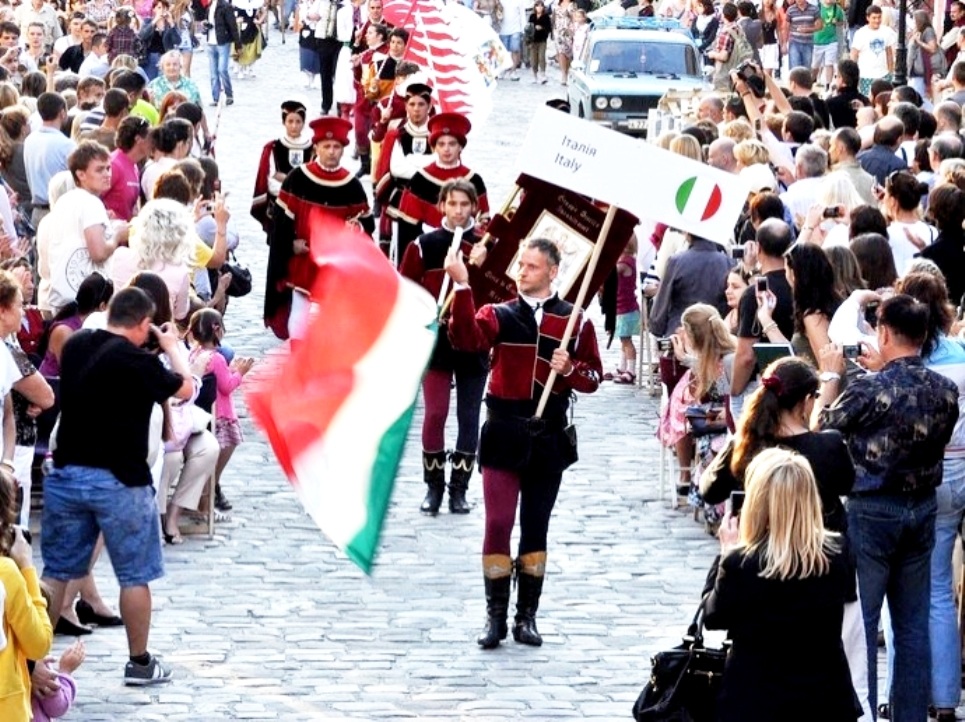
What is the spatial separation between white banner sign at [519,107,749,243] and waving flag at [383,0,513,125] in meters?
6.81

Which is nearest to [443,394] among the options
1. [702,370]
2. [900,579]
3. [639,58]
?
[702,370]

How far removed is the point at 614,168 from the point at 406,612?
2.54m

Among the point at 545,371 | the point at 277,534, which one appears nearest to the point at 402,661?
the point at 545,371

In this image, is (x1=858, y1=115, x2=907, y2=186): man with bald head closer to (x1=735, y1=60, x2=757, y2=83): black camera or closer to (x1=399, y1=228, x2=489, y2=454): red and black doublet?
(x1=735, y1=60, x2=757, y2=83): black camera

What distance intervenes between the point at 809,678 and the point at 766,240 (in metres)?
4.50

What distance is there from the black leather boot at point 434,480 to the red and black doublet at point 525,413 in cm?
254

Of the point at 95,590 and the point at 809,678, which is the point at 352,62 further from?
the point at 809,678

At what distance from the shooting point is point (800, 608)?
737 centimetres

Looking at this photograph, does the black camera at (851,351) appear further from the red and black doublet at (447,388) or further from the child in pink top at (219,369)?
the child in pink top at (219,369)

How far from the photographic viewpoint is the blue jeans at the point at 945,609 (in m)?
9.51

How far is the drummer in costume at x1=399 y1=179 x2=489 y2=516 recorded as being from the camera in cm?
1298

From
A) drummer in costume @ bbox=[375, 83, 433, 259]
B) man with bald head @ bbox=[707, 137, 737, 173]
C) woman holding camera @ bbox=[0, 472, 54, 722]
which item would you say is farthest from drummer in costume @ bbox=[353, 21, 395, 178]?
woman holding camera @ bbox=[0, 472, 54, 722]

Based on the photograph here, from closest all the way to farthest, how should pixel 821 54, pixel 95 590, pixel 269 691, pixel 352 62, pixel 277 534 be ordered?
pixel 269 691 → pixel 95 590 → pixel 277 534 → pixel 352 62 → pixel 821 54

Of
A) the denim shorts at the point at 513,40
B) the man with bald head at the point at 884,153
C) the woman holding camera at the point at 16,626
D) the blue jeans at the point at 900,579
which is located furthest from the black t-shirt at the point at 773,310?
the denim shorts at the point at 513,40
